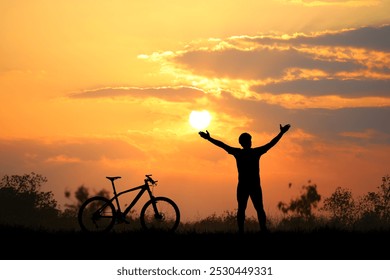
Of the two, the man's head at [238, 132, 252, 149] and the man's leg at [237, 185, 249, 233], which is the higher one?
the man's head at [238, 132, 252, 149]

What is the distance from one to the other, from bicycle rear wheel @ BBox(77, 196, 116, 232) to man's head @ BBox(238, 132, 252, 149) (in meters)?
6.24

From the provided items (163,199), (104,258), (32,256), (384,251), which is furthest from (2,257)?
(384,251)

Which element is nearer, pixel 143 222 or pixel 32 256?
pixel 32 256

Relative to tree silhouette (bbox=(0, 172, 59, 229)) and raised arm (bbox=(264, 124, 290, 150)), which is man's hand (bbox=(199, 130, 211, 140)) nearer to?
raised arm (bbox=(264, 124, 290, 150))

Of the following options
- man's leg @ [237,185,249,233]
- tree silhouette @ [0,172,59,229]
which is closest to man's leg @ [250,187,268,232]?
man's leg @ [237,185,249,233]

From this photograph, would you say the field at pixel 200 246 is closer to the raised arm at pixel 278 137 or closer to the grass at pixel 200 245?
the grass at pixel 200 245

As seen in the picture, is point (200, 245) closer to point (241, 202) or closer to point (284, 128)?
point (241, 202)

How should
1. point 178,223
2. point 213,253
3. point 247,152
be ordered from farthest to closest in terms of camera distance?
point 178,223, point 247,152, point 213,253

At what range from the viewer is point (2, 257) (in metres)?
19.8

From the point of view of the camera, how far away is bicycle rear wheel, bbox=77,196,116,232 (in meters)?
24.5

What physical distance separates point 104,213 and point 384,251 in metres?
10.0

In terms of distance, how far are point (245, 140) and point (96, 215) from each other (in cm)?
692

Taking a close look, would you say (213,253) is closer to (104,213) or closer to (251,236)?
(251,236)

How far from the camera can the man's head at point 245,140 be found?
20.9m
